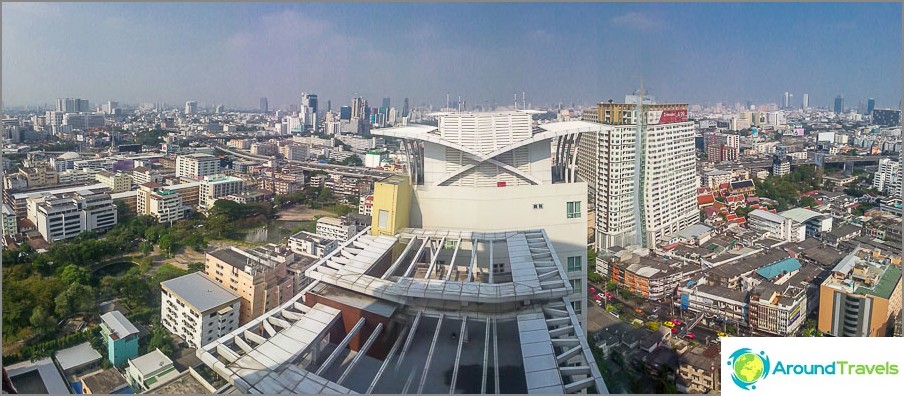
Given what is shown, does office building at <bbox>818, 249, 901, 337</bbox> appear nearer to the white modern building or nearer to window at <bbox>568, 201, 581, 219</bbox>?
window at <bbox>568, 201, 581, 219</bbox>

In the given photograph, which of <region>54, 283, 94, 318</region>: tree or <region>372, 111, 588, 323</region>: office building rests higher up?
<region>372, 111, 588, 323</region>: office building

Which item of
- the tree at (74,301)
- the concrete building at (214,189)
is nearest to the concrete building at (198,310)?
the tree at (74,301)

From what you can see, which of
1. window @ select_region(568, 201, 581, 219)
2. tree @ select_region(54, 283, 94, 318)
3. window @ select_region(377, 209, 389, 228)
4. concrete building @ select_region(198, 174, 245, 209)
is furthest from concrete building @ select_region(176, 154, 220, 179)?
window @ select_region(568, 201, 581, 219)

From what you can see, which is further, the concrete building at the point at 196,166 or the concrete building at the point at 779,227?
the concrete building at the point at 196,166

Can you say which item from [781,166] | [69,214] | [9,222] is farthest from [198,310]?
[781,166]

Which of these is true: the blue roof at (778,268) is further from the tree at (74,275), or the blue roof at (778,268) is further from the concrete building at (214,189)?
the concrete building at (214,189)

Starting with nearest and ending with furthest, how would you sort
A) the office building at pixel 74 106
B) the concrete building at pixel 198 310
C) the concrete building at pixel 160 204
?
the concrete building at pixel 198 310 → the concrete building at pixel 160 204 → the office building at pixel 74 106

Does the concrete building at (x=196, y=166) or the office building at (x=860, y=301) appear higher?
the concrete building at (x=196, y=166)
